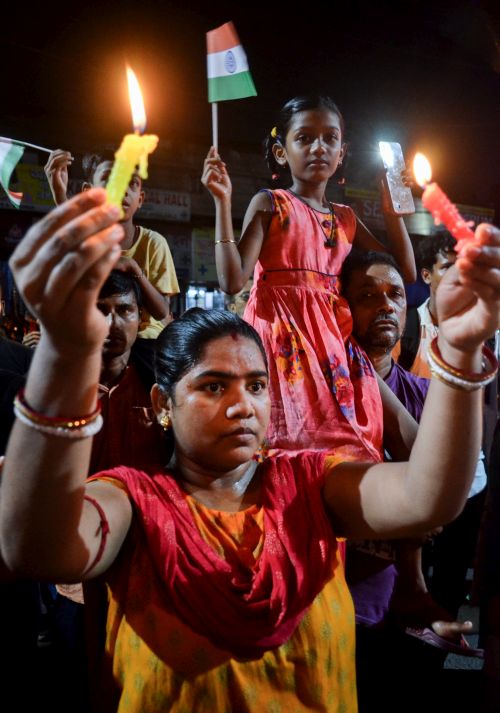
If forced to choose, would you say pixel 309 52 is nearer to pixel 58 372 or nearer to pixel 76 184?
pixel 76 184

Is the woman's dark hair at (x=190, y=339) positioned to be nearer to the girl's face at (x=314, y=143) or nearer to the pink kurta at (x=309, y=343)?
the pink kurta at (x=309, y=343)

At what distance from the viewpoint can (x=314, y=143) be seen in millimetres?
2971

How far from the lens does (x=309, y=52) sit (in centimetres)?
907

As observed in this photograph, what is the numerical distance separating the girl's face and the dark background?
17.6 feet

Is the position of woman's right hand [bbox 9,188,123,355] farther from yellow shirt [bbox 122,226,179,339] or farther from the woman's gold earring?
yellow shirt [bbox 122,226,179,339]

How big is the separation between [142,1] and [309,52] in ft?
8.67

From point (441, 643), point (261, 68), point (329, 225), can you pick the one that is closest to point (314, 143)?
point (329, 225)

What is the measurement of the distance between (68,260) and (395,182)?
8.01 ft

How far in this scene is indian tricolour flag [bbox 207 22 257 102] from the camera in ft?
7.92

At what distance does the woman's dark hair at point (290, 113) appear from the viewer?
2.99 m

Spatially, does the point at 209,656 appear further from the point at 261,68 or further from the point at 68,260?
the point at 261,68

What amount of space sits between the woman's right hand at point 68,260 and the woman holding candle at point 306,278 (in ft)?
5.26

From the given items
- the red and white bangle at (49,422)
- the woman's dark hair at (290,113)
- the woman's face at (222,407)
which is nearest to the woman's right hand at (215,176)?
the woman's dark hair at (290,113)

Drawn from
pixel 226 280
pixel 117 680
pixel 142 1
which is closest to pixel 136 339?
pixel 226 280
